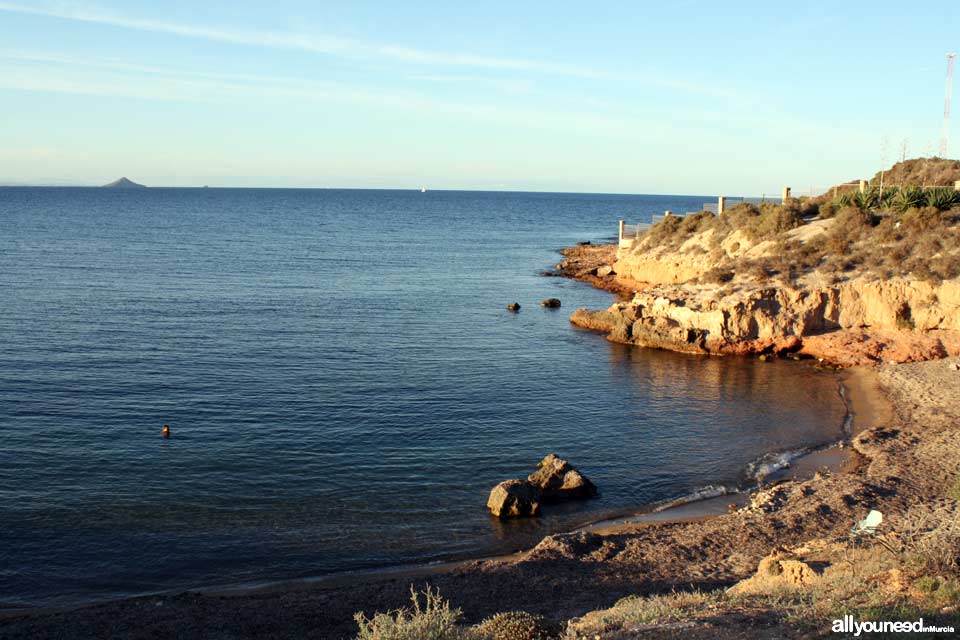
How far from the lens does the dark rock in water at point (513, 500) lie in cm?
2094

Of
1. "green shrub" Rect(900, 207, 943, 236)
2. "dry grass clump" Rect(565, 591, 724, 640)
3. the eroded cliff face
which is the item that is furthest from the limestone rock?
"green shrub" Rect(900, 207, 943, 236)

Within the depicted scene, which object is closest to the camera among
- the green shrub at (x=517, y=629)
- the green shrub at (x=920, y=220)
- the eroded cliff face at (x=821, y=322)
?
the green shrub at (x=517, y=629)

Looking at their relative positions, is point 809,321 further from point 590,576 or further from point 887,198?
point 590,576

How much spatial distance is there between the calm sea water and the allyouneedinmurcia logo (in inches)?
409

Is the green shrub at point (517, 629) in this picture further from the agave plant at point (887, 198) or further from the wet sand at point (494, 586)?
the agave plant at point (887, 198)

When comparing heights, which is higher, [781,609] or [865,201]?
[865,201]

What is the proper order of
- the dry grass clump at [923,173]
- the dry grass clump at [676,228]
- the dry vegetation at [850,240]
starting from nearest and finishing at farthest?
the dry vegetation at [850,240] → the dry grass clump at [676,228] → the dry grass clump at [923,173]

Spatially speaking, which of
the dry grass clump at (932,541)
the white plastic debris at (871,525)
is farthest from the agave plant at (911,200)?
the white plastic debris at (871,525)

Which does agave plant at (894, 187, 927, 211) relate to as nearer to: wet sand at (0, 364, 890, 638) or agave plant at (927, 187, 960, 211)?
agave plant at (927, 187, 960, 211)

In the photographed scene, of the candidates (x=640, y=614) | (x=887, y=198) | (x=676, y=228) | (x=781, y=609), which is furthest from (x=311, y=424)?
(x=676, y=228)

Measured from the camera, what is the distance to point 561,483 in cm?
2225

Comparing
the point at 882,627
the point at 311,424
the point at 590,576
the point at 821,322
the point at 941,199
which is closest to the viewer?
the point at 882,627

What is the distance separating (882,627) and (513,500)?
11.8 meters

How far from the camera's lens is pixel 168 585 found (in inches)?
687
